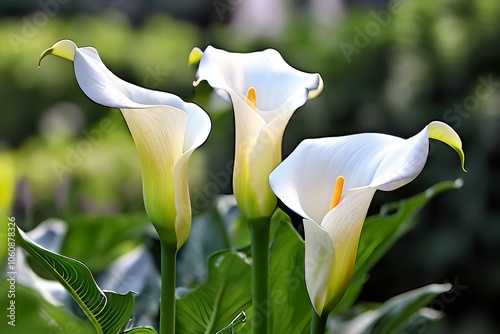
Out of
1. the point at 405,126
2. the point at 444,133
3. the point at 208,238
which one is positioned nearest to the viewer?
the point at 444,133

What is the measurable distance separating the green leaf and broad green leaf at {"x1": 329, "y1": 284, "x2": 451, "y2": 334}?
21cm

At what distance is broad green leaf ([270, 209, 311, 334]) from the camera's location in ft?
1.62

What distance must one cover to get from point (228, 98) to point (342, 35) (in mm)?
1255

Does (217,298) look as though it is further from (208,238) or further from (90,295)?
(208,238)

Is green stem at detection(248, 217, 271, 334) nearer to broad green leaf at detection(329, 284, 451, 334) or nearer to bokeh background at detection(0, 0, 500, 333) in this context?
broad green leaf at detection(329, 284, 451, 334)

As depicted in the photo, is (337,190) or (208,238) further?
(208,238)

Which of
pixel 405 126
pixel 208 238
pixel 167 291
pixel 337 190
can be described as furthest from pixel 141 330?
pixel 405 126

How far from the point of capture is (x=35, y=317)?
0.48 meters

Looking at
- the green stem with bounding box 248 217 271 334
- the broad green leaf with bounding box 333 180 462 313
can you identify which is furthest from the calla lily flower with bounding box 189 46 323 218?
the broad green leaf with bounding box 333 180 462 313

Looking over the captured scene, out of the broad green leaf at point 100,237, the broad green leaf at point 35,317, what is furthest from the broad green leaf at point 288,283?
the broad green leaf at point 100,237

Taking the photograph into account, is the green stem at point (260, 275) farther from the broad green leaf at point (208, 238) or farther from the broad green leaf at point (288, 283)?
the broad green leaf at point (208, 238)

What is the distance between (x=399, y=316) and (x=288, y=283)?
3.9 inches

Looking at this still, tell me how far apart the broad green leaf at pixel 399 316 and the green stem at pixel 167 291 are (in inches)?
7.4

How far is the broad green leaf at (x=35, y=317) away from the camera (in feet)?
1.51
